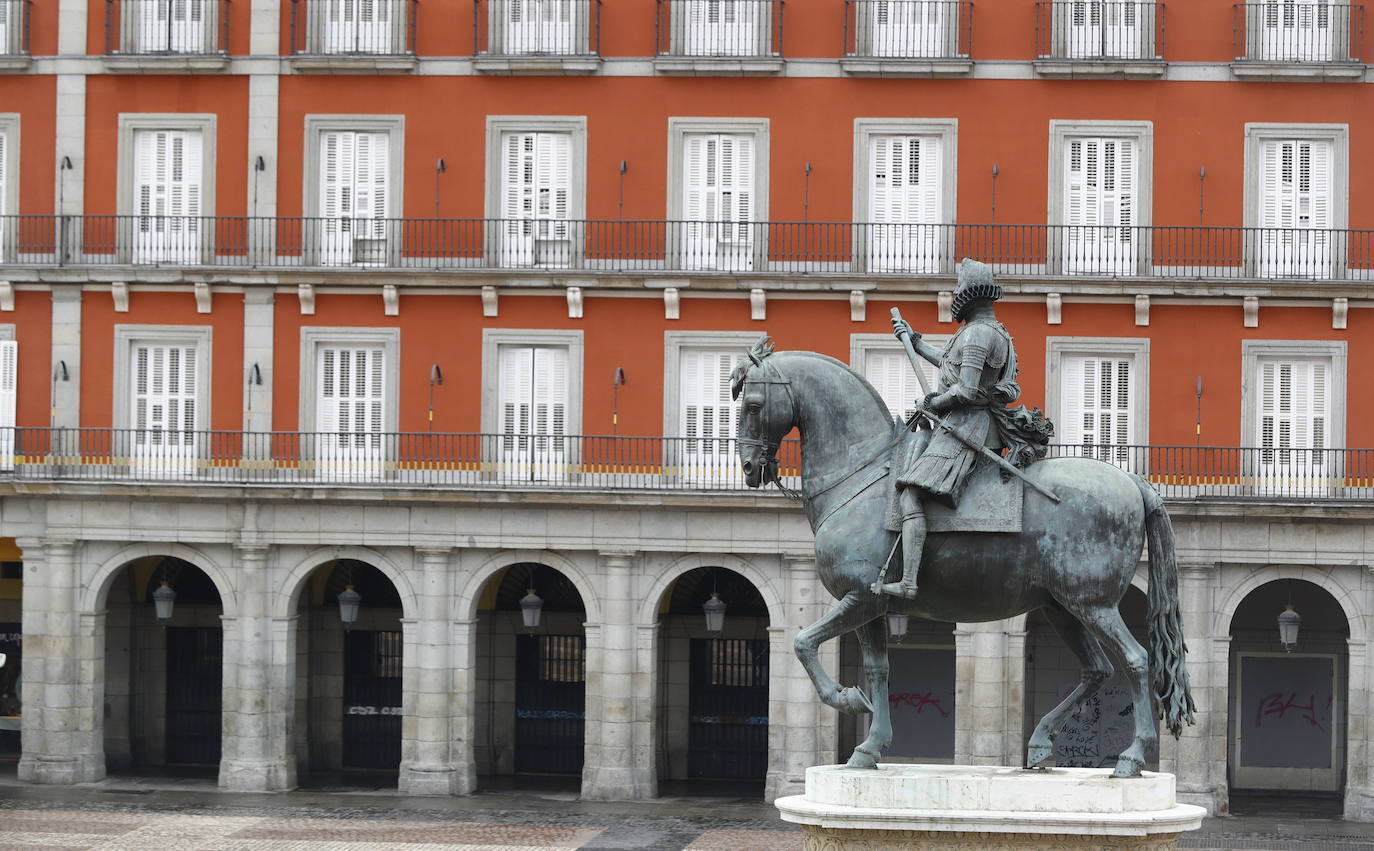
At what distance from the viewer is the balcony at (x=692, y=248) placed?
4103 cm

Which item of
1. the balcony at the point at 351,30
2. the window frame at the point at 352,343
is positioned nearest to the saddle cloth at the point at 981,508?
the window frame at the point at 352,343

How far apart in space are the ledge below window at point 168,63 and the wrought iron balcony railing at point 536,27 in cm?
473

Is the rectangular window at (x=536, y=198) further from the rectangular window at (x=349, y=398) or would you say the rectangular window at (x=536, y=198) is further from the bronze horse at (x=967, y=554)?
the bronze horse at (x=967, y=554)

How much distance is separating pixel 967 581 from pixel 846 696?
4.29ft

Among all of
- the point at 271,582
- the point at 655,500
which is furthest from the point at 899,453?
the point at 271,582

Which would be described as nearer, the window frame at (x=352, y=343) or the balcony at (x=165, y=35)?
the window frame at (x=352, y=343)

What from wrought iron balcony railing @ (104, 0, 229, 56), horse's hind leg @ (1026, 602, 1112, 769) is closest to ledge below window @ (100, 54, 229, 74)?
wrought iron balcony railing @ (104, 0, 229, 56)

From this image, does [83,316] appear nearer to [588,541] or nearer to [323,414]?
[323,414]

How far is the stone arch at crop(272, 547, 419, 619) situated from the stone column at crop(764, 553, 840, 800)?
6.45 meters

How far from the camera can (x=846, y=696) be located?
1816 cm

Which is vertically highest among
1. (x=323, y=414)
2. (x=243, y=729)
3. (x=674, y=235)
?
(x=674, y=235)

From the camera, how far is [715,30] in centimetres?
4178

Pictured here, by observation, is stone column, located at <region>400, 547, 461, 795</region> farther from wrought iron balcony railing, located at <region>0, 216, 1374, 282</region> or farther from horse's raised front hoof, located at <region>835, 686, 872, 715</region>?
horse's raised front hoof, located at <region>835, 686, 872, 715</region>

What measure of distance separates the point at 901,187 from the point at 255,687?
573 inches
